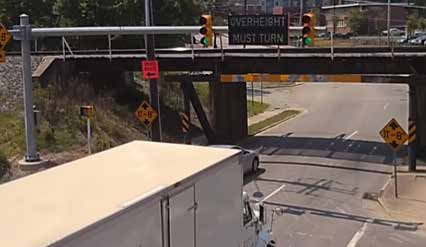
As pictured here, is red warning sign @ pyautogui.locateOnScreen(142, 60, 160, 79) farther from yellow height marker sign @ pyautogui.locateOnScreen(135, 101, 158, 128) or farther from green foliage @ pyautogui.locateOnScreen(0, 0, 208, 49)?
green foliage @ pyautogui.locateOnScreen(0, 0, 208, 49)

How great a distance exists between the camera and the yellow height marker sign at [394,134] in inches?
965

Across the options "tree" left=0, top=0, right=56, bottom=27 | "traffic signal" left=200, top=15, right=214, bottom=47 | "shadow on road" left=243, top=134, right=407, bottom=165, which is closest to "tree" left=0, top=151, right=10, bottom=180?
"traffic signal" left=200, top=15, right=214, bottom=47

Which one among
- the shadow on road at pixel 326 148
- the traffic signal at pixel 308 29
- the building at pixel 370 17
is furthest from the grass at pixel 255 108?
the building at pixel 370 17

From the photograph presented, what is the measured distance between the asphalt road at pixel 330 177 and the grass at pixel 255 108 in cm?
353

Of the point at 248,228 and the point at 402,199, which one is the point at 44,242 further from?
the point at 402,199

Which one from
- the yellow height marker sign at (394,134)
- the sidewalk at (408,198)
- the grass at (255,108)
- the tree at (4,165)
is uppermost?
the yellow height marker sign at (394,134)

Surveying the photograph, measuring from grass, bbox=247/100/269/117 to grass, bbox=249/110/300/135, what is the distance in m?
2.05

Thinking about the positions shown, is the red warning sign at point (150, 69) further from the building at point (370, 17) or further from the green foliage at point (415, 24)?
the green foliage at point (415, 24)

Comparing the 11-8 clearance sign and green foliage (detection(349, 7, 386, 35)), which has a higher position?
the 11-8 clearance sign

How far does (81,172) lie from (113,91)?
29.2 m

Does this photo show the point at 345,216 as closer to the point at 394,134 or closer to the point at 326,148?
the point at 394,134

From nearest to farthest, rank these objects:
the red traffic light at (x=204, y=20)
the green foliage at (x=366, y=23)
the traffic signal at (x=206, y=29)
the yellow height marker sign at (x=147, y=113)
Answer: the traffic signal at (x=206, y=29) < the red traffic light at (x=204, y=20) < the yellow height marker sign at (x=147, y=113) < the green foliage at (x=366, y=23)

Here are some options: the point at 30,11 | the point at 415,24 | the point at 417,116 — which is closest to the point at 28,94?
the point at 417,116

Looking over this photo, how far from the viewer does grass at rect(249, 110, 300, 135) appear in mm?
43062
